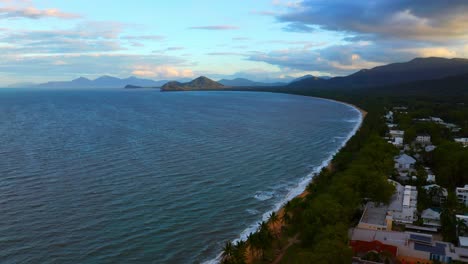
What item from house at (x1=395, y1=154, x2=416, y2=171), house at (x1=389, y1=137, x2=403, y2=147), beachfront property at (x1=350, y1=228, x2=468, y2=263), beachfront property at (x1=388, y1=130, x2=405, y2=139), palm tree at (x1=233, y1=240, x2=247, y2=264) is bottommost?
beachfront property at (x1=350, y1=228, x2=468, y2=263)

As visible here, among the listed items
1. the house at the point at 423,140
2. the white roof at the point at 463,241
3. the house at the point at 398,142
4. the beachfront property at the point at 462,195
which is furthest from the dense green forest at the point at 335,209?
the house at the point at 423,140

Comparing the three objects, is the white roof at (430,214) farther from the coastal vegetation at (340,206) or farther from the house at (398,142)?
the house at (398,142)

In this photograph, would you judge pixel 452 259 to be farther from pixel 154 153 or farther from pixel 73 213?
pixel 154 153

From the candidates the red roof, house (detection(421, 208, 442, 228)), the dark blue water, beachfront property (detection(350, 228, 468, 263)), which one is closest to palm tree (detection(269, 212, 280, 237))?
the dark blue water

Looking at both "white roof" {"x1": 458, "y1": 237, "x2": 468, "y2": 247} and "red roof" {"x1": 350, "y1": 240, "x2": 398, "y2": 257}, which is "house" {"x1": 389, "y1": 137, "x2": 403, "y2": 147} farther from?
"red roof" {"x1": 350, "y1": 240, "x2": 398, "y2": 257}

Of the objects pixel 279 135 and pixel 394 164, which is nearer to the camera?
pixel 394 164

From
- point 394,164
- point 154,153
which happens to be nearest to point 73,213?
point 154,153

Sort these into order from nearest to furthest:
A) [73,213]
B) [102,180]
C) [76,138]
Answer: [73,213] < [102,180] < [76,138]
